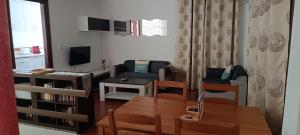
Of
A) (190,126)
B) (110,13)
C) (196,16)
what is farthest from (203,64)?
(190,126)

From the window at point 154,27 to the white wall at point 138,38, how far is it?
0.11 metres

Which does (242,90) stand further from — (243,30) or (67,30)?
(67,30)

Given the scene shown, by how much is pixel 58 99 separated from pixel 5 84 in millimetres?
3038

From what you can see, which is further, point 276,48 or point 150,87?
point 150,87

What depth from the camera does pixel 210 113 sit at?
6.53 feet

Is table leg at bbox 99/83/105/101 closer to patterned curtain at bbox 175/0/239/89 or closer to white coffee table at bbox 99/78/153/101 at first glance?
white coffee table at bbox 99/78/153/101

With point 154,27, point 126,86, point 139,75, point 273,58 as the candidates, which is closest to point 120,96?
point 126,86

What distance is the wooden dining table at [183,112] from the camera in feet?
5.47

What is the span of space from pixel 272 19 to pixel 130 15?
4.67 metres

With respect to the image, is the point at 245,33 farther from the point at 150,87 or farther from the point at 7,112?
the point at 7,112

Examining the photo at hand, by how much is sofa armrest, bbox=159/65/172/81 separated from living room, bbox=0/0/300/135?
0.08 feet

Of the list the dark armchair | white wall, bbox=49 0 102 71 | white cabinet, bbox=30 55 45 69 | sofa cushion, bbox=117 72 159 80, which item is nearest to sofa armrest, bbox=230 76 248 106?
the dark armchair

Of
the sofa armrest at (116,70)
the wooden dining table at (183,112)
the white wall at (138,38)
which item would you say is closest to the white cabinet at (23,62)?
the white wall at (138,38)

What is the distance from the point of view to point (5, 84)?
21.8 inches
